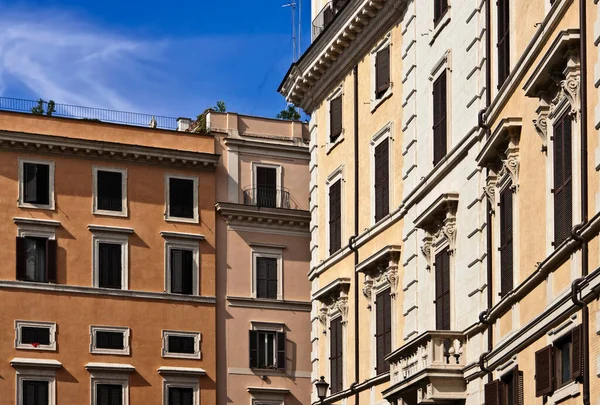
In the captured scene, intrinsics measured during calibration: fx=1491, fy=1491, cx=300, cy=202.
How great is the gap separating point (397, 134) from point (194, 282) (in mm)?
25213

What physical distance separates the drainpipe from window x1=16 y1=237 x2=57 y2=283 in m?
38.6

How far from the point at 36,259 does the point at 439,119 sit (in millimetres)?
28586

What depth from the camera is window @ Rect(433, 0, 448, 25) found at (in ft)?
116

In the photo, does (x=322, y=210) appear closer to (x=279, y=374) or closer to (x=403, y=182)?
(x=403, y=182)

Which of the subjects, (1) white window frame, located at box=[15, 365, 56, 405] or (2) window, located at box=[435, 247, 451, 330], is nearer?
(2) window, located at box=[435, 247, 451, 330]

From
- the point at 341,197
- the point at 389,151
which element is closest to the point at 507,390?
the point at 389,151

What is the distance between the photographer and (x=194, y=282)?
6247 cm

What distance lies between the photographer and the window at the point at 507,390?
27.9 m

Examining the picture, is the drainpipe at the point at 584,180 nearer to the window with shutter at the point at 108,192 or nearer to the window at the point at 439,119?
the window at the point at 439,119

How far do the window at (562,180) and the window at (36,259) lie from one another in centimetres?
3670

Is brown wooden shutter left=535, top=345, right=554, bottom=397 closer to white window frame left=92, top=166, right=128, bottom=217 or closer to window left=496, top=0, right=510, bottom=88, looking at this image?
window left=496, top=0, right=510, bottom=88

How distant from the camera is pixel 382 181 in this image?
130 feet

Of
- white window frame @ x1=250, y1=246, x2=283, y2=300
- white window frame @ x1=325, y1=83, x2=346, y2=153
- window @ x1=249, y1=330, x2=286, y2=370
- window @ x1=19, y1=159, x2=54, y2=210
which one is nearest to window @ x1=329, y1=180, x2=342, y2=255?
white window frame @ x1=325, y1=83, x2=346, y2=153

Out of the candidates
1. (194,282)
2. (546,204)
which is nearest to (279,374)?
(194,282)
